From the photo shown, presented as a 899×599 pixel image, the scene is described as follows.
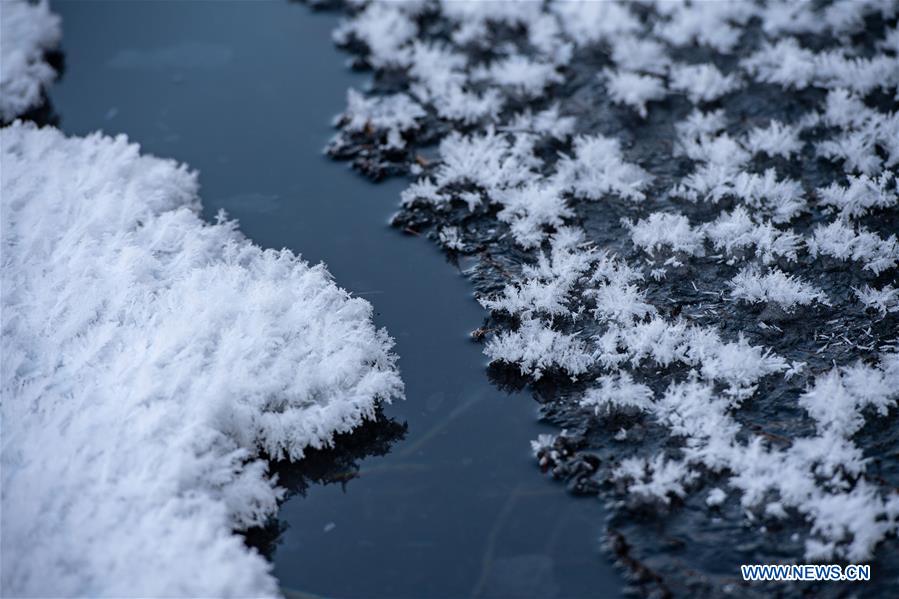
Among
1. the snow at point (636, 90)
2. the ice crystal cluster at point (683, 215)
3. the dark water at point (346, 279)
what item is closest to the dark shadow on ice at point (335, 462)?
the dark water at point (346, 279)

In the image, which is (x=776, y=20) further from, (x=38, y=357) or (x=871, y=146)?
(x=38, y=357)

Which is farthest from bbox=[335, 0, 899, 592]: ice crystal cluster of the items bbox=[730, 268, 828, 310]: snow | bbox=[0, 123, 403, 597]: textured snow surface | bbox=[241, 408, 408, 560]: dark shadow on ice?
bbox=[0, 123, 403, 597]: textured snow surface

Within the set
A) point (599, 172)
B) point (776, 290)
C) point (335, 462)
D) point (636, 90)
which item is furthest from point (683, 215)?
point (335, 462)

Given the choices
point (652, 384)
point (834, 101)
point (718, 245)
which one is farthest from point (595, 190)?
point (834, 101)

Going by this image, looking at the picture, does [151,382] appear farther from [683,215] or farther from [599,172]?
[683,215]

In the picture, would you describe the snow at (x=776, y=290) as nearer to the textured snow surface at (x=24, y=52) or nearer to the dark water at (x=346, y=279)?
the dark water at (x=346, y=279)

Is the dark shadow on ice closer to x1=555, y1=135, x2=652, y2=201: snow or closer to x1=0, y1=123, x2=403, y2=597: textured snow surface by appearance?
x1=0, y1=123, x2=403, y2=597: textured snow surface
